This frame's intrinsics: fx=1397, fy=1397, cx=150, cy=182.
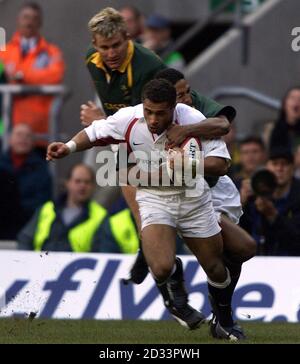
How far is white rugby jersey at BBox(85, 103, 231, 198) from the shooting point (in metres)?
10.5

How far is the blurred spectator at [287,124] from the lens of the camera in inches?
614

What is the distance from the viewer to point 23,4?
17.9 m

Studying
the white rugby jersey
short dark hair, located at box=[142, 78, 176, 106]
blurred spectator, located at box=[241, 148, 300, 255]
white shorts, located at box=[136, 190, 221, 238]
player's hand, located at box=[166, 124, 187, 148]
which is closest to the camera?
short dark hair, located at box=[142, 78, 176, 106]

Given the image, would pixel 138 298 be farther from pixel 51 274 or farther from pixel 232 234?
pixel 232 234

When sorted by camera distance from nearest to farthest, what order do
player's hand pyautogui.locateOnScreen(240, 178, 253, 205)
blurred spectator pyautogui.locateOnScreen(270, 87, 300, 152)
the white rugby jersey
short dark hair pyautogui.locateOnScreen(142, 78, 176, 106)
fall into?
short dark hair pyautogui.locateOnScreen(142, 78, 176, 106) < the white rugby jersey < player's hand pyautogui.locateOnScreen(240, 178, 253, 205) < blurred spectator pyautogui.locateOnScreen(270, 87, 300, 152)

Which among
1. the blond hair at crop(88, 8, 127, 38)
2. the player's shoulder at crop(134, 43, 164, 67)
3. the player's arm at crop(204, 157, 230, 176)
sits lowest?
the player's arm at crop(204, 157, 230, 176)

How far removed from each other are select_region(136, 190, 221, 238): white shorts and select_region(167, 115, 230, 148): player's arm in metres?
0.47

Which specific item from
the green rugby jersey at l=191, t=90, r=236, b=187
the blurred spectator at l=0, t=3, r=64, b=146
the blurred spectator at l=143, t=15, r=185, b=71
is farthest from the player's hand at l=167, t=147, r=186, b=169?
the blurred spectator at l=0, t=3, r=64, b=146

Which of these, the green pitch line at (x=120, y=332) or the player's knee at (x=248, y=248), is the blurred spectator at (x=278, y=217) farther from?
the player's knee at (x=248, y=248)

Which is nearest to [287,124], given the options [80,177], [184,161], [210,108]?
[80,177]

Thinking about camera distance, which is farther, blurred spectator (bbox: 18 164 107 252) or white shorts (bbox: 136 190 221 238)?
blurred spectator (bbox: 18 164 107 252)

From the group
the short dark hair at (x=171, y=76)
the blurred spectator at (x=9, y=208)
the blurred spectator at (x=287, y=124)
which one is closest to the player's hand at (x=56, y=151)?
the short dark hair at (x=171, y=76)

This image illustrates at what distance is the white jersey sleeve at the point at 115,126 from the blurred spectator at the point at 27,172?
17.7 feet

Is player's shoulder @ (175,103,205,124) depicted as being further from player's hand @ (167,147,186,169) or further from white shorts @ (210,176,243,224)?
white shorts @ (210,176,243,224)
